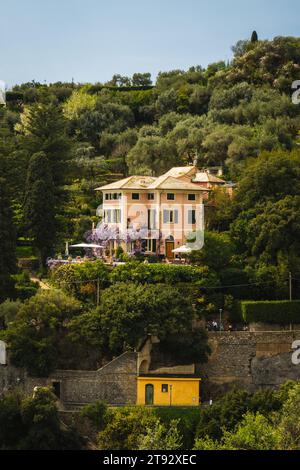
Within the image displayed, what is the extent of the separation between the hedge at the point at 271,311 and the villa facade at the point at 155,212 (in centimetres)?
631

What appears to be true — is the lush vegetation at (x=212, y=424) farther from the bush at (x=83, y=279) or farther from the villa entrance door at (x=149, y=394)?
the bush at (x=83, y=279)

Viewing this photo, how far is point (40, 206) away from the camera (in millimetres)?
60562

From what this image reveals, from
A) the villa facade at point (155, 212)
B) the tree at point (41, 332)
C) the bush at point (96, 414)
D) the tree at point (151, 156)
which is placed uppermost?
the tree at point (151, 156)

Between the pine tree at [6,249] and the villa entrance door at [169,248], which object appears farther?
the villa entrance door at [169,248]

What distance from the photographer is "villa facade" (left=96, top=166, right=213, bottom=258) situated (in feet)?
204

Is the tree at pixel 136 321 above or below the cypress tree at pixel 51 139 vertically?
Answer: below

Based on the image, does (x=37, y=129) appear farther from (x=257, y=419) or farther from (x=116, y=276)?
(x=257, y=419)

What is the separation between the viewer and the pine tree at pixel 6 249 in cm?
5618

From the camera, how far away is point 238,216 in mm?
60531

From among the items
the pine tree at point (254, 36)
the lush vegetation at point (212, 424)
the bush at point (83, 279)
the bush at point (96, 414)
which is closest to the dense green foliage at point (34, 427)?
the bush at point (96, 414)

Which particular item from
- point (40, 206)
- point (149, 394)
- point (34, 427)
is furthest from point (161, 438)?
point (40, 206)

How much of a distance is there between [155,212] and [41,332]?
39.4 feet

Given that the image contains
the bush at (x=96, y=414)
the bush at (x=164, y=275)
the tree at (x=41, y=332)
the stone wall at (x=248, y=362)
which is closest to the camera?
the bush at (x=96, y=414)
